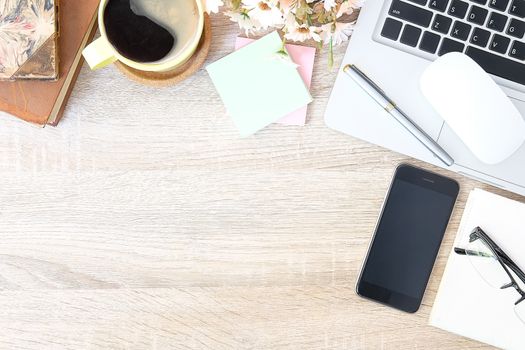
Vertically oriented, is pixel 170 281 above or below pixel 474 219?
below

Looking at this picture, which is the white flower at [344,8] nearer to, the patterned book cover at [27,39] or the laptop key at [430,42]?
the laptop key at [430,42]

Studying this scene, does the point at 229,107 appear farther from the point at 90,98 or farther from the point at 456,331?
the point at 456,331

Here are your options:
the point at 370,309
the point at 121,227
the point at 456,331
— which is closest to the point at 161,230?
the point at 121,227

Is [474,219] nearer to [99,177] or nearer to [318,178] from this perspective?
[318,178]

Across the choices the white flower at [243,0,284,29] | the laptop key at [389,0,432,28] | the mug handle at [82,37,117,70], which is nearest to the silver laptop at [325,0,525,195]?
the laptop key at [389,0,432,28]

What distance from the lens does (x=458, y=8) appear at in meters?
0.68

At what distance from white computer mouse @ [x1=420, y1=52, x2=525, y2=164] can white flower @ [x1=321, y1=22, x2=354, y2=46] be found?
10 cm

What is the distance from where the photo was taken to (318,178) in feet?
2.42

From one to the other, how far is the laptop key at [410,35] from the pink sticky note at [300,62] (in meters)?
0.11

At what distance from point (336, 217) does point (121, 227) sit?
26 centimetres

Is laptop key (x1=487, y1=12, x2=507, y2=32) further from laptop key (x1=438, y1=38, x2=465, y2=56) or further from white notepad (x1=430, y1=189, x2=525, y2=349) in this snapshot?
white notepad (x1=430, y1=189, x2=525, y2=349)

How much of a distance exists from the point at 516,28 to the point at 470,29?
A: 0.05m

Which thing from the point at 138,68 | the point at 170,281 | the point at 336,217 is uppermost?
the point at 138,68

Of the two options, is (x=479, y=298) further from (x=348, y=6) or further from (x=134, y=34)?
(x=134, y=34)
